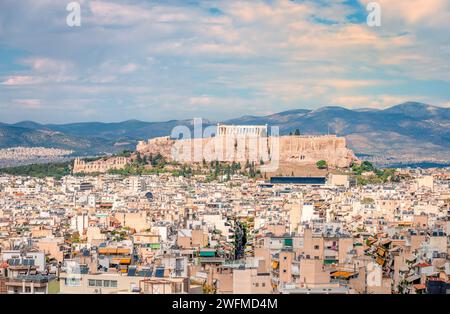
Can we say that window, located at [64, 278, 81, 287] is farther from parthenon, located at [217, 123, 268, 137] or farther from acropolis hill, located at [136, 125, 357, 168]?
parthenon, located at [217, 123, 268, 137]

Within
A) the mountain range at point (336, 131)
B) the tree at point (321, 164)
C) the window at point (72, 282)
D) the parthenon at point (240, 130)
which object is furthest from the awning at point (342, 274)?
the mountain range at point (336, 131)

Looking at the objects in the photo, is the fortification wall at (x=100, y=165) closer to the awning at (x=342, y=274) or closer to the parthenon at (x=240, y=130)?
the parthenon at (x=240, y=130)

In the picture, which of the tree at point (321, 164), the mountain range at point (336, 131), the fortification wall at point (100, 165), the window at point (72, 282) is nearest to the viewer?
the window at point (72, 282)

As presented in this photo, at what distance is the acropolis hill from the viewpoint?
4334cm

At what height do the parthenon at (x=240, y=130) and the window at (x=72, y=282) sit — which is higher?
the parthenon at (x=240, y=130)

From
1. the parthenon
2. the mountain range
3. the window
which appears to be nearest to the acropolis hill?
the parthenon

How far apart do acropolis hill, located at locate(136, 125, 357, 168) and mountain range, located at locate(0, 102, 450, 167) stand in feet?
32.4

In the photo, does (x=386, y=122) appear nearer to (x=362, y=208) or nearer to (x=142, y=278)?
(x=362, y=208)

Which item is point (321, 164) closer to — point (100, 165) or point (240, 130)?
point (240, 130)

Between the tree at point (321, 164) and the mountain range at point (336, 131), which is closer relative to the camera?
the tree at point (321, 164)

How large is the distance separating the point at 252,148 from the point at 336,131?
34160 millimetres

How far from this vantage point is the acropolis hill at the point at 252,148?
142 feet

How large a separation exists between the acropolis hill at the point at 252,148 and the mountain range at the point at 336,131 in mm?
9867

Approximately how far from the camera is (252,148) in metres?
43.1
